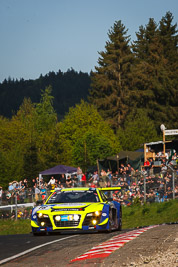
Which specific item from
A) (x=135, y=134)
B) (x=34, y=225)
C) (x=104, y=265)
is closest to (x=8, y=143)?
(x=135, y=134)

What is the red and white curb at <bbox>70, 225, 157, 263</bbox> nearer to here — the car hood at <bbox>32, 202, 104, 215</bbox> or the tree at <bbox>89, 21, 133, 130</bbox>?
the car hood at <bbox>32, 202, 104, 215</bbox>

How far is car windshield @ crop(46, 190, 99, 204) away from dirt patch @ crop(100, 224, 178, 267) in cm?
355

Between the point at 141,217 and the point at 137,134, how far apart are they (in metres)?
56.5

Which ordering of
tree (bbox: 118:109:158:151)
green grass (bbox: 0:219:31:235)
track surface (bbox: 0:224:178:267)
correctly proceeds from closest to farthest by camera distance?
1. track surface (bbox: 0:224:178:267)
2. green grass (bbox: 0:219:31:235)
3. tree (bbox: 118:109:158:151)

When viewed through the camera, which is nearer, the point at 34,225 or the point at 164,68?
the point at 34,225

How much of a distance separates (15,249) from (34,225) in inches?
125

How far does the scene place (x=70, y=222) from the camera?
45.5ft

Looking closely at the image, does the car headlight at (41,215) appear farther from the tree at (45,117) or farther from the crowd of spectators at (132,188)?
the tree at (45,117)

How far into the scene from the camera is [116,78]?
93875 millimetres

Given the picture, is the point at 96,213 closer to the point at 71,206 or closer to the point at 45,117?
the point at 71,206

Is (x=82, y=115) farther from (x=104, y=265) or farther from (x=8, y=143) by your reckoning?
(x=104, y=265)

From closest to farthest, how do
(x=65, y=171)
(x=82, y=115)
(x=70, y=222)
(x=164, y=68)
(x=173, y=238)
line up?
1. (x=173, y=238)
2. (x=70, y=222)
3. (x=65, y=171)
4. (x=82, y=115)
5. (x=164, y=68)

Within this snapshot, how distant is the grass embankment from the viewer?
2430 cm

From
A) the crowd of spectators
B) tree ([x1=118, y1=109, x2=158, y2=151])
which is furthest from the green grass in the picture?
tree ([x1=118, y1=109, x2=158, y2=151])
